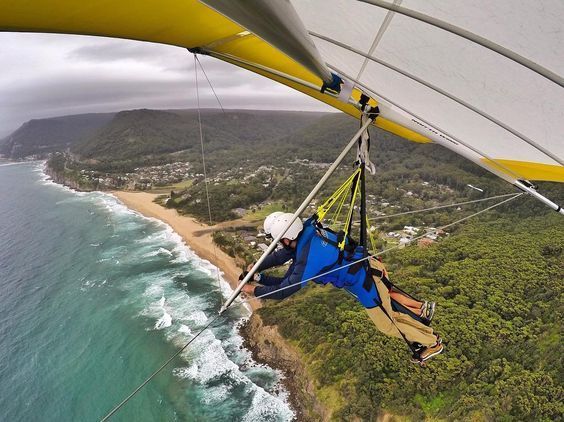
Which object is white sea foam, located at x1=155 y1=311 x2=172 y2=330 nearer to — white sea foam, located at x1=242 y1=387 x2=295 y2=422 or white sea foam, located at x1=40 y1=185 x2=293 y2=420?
white sea foam, located at x1=40 y1=185 x2=293 y2=420

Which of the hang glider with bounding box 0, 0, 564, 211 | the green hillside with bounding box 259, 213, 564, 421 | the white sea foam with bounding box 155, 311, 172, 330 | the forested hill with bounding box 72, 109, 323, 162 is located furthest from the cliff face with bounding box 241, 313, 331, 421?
the forested hill with bounding box 72, 109, 323, 162

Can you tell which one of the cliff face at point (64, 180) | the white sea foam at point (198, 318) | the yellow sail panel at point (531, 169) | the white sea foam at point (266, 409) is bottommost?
the cliff face at point (64, 180)

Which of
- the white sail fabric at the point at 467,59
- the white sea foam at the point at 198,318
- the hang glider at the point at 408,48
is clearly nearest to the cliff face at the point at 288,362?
the white sea foam at the point at 198,318

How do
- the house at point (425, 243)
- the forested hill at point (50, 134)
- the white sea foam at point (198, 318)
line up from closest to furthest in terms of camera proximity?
the white sea foam at point (198, 318), the house at point (425, 243), the forested hill at point (50, 134)

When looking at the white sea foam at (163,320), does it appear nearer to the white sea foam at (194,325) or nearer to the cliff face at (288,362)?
the white sea foam at (194,325)

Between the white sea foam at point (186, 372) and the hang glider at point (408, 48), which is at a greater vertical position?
the hang glider at point (408, 48)

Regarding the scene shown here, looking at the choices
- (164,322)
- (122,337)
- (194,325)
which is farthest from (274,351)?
(122,337)

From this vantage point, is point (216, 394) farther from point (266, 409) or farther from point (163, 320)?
point (163, 320)
